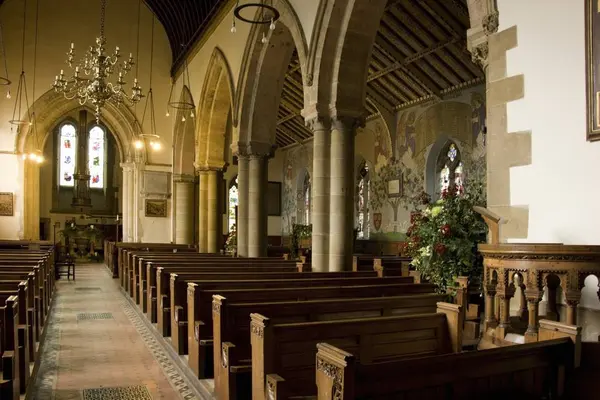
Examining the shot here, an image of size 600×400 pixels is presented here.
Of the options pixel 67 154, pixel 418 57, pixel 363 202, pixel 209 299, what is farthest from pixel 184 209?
pixel 209 299

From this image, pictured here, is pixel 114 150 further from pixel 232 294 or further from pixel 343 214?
pixel 232 294

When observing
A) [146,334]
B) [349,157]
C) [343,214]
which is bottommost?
[146,334]

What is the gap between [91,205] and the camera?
921 inches

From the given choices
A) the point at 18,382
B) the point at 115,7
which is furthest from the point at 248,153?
the point at 115,7

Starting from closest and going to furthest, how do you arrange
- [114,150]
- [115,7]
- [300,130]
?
[115,7]
[300,130]
[114,150]

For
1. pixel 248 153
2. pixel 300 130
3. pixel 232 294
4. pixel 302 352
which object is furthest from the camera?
pixel 300 130

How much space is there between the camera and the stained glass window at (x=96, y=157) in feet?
76.3

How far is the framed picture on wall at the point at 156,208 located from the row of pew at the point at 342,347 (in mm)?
11857

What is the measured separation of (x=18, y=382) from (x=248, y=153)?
25.8ft

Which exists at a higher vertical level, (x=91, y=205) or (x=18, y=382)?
(x=91, y=205)

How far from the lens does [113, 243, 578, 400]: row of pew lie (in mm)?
1979

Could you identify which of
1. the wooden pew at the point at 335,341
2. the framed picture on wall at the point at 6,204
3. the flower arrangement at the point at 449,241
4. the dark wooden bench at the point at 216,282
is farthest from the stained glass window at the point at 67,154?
the wooden pew at the point at 335,341

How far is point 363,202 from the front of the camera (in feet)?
55.7

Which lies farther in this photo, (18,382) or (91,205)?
(91,205)
